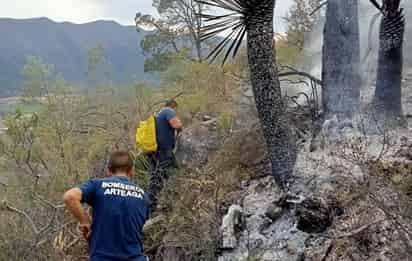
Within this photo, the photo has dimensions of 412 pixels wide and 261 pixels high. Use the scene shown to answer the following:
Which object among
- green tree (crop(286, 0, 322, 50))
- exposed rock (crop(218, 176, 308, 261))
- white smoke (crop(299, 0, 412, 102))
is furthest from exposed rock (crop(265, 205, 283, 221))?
green tree (crop(286, 0, 322, 50))

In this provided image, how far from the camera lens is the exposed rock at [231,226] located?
6.14 metres

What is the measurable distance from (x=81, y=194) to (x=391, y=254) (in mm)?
2619

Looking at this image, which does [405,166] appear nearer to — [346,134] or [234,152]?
[346,134]

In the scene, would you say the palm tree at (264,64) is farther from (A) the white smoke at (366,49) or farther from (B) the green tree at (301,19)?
(B) the green tree at (301,19)

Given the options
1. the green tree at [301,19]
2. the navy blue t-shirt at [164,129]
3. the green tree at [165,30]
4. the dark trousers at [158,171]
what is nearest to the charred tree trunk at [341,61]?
the navy blue t-shirt at [164,129]

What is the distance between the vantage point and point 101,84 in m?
14.8

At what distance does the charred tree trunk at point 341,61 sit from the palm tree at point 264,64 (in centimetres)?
96

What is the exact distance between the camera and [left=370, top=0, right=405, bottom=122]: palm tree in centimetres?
712

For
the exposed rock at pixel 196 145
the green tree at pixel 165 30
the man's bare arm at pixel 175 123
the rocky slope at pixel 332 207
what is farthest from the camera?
the green tree at pixel 165 30

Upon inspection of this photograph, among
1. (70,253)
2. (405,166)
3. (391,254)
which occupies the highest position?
(405,166)

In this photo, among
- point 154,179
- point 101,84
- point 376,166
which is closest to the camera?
point 376,166

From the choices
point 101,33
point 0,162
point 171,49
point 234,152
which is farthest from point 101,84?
point 101,33

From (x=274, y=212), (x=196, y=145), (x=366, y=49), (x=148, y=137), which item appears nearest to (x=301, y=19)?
(x=366, y=49)

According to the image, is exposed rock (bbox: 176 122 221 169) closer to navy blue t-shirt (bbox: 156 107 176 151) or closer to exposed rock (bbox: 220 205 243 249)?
navy blue t-shirt (bbox: 156 107 176 151)
